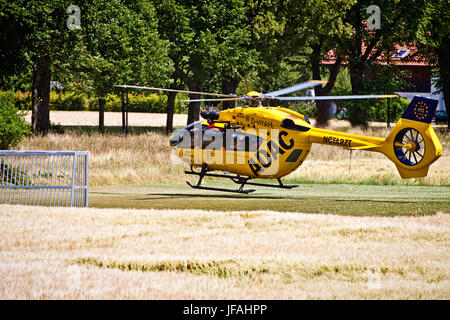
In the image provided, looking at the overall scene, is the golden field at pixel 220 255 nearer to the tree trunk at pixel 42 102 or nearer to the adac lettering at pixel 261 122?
the adac lettering at pixel 261 122

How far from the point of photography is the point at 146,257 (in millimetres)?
14953

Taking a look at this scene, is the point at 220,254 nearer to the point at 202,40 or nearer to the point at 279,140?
the point at 279,140

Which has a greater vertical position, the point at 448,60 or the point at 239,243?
the point at 448,60

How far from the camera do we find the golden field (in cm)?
1216

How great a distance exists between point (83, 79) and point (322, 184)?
21.6 m

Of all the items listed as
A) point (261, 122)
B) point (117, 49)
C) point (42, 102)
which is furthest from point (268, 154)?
point (42, 102)

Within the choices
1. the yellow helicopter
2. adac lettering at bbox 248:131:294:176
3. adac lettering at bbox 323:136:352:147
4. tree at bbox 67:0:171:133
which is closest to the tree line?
tree at bbox 67:0:171:133

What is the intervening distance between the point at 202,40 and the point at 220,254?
42.1m

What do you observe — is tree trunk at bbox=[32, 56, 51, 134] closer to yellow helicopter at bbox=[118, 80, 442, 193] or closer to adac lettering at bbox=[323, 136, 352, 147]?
yellow helicopter at bbox=[118, 80, 442, 193]

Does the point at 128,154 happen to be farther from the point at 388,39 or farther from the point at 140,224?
the point at 388,39

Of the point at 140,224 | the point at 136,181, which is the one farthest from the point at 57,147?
the point at 140,224

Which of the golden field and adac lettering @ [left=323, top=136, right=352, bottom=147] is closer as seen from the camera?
the golden field

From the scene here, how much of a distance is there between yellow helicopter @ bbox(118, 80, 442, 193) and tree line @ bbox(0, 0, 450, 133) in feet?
47.8

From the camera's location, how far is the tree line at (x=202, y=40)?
46156mm
